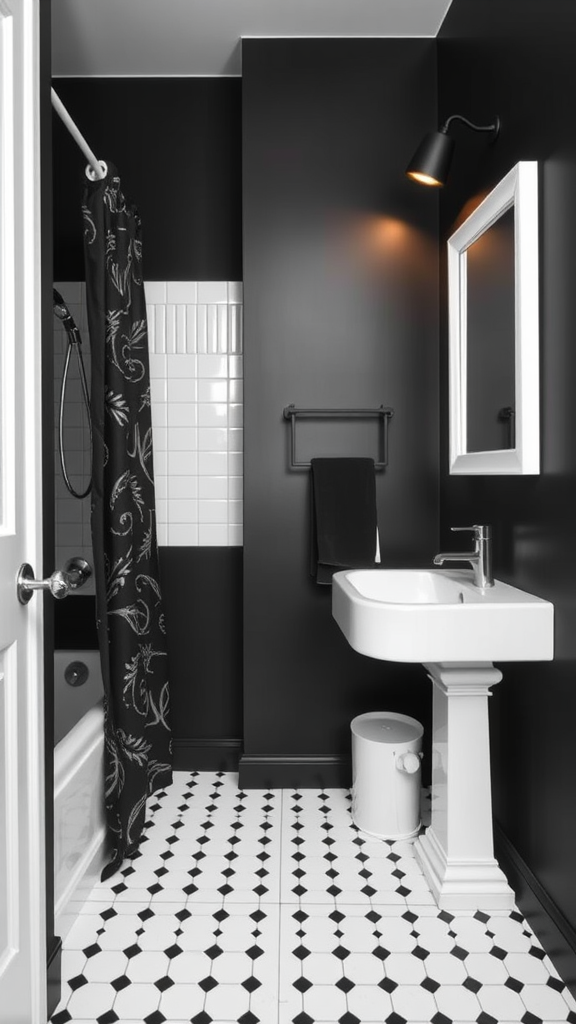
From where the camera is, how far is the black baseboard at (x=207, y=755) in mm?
2604

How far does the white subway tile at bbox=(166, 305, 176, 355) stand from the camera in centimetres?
260

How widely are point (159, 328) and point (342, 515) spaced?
1.03 metres

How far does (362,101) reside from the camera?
7.89 feet

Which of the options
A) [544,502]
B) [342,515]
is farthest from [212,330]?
[544,502]

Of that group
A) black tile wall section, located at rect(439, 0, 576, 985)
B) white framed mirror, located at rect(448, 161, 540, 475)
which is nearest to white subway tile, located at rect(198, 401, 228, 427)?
white framed mirror, located at rect(448, 161, 540, 475)

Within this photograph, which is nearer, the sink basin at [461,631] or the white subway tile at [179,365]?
the sink basin at [461,631]

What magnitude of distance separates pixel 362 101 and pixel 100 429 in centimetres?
156

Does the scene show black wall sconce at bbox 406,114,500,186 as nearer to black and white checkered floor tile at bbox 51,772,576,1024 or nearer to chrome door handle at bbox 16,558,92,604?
chrome door handle at bbox 16,558,92,604

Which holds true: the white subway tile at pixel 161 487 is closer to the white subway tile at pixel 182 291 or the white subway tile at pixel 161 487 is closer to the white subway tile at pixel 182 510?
the white subway tile at pixel 182 510

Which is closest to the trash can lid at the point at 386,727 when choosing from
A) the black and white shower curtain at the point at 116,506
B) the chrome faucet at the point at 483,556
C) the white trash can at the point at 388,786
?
the white trash can at the point at 388,786

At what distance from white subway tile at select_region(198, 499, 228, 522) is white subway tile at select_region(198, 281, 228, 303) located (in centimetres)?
78

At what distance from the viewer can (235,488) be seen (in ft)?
8.61

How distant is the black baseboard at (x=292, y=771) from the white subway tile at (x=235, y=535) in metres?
0.80

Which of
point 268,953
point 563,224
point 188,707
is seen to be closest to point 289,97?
point 563,224
